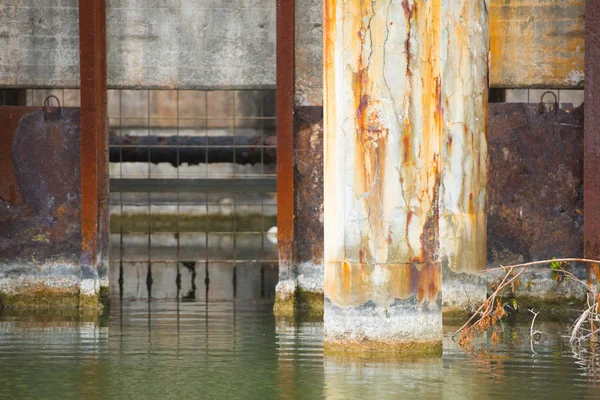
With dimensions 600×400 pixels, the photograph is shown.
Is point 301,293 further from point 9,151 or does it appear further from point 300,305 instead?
point 9,151

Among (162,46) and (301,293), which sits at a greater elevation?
(162,46)

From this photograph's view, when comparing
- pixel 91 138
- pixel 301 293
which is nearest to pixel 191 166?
pixel 91 138

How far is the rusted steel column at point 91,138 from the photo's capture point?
1429cm

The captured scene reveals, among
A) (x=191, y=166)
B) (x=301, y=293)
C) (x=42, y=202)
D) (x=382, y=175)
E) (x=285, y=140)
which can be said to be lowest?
(x=301, y=293)

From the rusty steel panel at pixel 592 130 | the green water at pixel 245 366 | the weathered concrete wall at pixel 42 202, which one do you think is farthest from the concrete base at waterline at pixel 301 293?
the rusty steel panel at pixel 592 130

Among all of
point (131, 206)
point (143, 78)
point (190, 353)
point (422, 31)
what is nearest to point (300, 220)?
point (143, 78)

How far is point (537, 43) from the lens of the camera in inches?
580

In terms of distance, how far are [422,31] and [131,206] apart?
Result: 1950 cm

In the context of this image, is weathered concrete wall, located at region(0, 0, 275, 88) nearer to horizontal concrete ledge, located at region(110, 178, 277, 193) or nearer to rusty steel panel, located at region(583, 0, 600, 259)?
rusty steel panel, located at region(583, 0, 600, 259)

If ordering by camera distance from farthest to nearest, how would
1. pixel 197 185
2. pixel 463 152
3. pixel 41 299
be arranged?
pixel 197 185 → pixel 41 299 → pixel 463 152

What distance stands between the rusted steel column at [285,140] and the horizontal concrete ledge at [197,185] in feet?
43.4

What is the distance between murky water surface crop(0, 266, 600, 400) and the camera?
8906 mm

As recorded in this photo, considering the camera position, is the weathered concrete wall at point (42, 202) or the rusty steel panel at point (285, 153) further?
the weathered concrete wall at point (42, 202)

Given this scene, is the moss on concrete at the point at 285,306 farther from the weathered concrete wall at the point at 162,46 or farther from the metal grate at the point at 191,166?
the metal grate at the point at 191,166
